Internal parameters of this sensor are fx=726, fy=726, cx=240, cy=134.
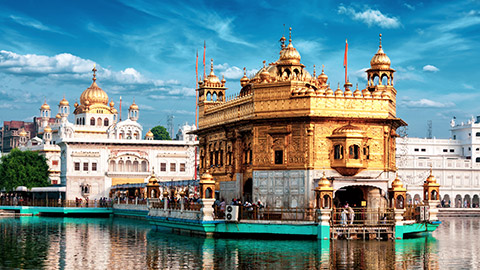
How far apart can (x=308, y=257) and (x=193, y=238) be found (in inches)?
338

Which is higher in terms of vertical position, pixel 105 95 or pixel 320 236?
pixel 105 95

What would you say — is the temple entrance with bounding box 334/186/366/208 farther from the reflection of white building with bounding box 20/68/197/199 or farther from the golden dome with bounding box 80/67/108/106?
the golden dome with bounding box 80/67/108/106

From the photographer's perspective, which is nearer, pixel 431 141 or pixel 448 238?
pixel 448 238

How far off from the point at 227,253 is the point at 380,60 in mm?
15478

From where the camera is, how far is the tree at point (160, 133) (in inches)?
4638

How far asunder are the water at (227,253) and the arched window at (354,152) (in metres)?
4.12

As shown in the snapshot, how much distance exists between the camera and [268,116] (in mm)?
31469

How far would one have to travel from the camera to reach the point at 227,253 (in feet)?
80.6

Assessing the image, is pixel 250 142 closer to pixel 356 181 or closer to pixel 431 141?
pixel 356 181

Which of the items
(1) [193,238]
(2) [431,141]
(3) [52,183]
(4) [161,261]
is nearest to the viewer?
(4) [161,261]

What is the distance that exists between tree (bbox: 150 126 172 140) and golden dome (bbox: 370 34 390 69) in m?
83.6

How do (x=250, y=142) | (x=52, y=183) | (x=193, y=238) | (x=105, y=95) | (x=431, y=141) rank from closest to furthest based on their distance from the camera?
(x=193, y=238), (x=250, y=142), (x=52, y=183), (x=105, y=95), (x=431, y=141)

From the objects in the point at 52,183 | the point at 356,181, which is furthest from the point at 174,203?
the point at 52,183

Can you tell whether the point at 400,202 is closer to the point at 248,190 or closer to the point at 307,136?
the point at 307,136
